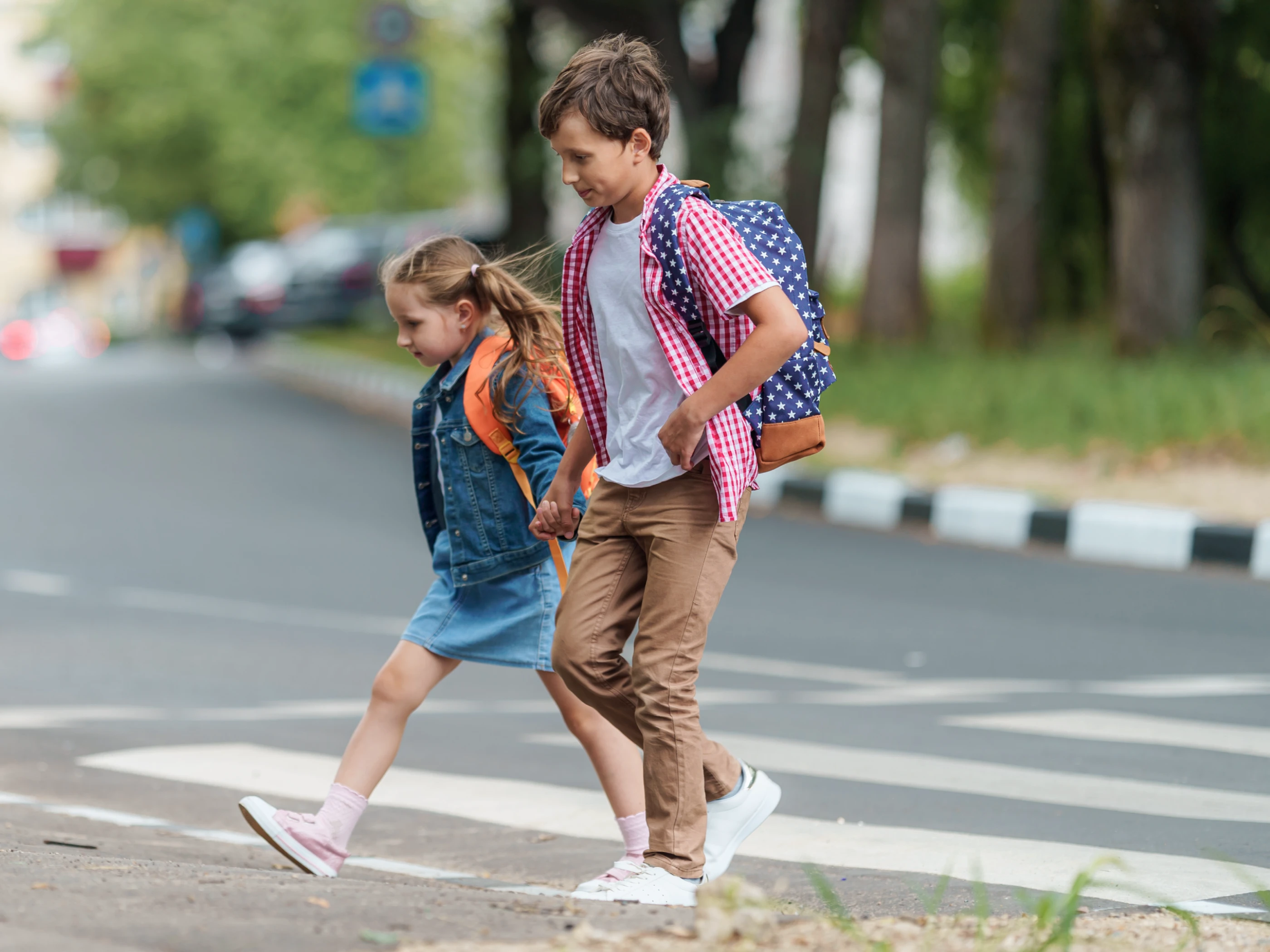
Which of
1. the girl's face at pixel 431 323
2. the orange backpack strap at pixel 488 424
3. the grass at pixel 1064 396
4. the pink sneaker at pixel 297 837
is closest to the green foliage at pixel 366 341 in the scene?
the grass at pixel 1064 396

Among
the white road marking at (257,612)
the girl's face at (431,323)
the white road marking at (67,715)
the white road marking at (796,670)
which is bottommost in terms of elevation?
the white road marking at (257,612)

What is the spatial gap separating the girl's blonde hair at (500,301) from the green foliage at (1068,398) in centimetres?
776

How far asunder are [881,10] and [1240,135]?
4724 mm

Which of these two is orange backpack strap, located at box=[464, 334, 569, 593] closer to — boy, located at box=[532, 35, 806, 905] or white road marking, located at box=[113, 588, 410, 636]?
boy, located at box=[532, 35, 806, 905]

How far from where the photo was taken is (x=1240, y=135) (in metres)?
19.7

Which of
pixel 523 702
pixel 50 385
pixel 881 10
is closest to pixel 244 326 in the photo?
pixel 50 385

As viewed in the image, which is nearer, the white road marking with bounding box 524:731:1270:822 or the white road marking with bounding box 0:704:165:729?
the white road marking with bounding box 524:731:1270:822

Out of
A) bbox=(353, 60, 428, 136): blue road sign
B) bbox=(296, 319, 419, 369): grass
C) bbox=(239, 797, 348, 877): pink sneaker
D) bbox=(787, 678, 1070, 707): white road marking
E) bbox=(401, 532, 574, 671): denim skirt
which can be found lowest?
bbox=(296, 319, 419, 369): grass

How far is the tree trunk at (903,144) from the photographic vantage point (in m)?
16.5

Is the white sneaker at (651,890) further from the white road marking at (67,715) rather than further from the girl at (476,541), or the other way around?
the white road marking at (67,715)

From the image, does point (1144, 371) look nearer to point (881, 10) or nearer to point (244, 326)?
point (881, 10)

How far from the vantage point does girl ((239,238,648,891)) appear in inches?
172

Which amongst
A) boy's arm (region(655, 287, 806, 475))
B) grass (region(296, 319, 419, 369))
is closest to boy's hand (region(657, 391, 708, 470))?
boy's arm (region(655, 287, 806, 475))

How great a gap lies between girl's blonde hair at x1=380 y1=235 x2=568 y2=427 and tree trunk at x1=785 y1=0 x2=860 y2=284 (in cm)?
1333
